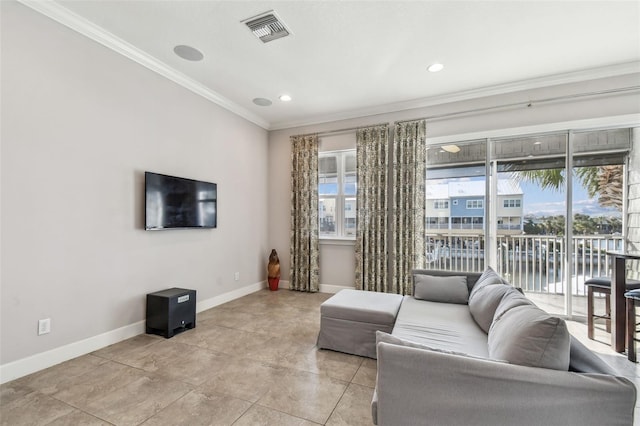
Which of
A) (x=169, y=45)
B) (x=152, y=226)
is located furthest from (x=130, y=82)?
(x=152, y=226)

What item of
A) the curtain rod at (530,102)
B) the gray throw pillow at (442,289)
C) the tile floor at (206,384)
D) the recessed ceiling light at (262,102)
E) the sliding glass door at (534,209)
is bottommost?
the tile floor at (206,384)

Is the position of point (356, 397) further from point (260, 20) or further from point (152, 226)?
point (260, 20)

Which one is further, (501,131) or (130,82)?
(501,131)

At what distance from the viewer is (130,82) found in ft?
9.64

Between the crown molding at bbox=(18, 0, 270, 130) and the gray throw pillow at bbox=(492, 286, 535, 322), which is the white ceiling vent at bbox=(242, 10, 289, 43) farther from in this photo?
the gray throw pillow at bbox=(492, 286, 535, 322)

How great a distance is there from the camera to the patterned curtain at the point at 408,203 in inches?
162

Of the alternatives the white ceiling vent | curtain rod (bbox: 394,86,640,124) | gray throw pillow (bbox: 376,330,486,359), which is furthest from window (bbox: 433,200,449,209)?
gray throw pillow (bbox: 376,330,486,359)

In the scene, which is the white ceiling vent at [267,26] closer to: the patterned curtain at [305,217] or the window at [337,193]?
the patterned curtain at [305,217]

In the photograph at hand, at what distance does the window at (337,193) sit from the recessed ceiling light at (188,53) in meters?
2.40

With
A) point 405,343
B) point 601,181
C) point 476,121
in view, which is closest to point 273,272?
point 405,343

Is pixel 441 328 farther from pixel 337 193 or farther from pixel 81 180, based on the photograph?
pixel 81 180

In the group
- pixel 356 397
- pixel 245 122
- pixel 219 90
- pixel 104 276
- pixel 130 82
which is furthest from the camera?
pixel 245 122

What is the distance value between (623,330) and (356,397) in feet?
8.72

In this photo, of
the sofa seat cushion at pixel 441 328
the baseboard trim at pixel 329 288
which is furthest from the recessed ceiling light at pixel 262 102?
the sofa seat cushion at pixel 441 328
